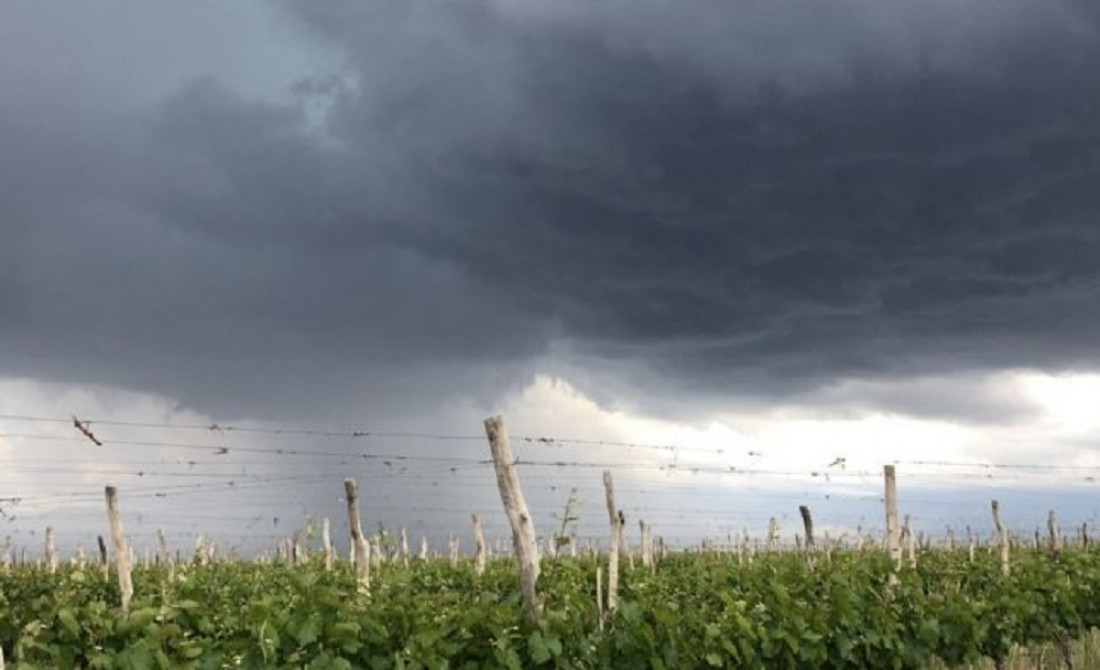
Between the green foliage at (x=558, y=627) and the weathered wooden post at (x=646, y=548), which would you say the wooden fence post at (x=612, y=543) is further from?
the weathered wooden post at (x=646, y=548)

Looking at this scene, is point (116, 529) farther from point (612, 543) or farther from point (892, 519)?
point (892, 519)

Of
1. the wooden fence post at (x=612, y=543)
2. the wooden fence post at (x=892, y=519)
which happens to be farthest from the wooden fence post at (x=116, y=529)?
the wooden fence post at (x=892, y=519)

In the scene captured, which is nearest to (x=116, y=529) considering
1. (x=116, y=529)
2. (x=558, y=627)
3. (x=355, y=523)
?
(x=116, y=529)

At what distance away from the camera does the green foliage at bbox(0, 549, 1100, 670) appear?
809 cm

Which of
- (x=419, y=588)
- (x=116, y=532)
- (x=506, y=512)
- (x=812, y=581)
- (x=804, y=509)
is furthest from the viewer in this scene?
(x=804, y=509)

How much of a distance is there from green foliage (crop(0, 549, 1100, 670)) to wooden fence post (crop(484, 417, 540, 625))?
0.44 m

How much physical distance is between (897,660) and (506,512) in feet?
18.9

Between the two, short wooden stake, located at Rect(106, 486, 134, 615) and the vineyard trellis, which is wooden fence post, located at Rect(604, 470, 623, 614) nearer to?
the vineyard trellis

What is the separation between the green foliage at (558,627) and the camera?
Answer: 809cm

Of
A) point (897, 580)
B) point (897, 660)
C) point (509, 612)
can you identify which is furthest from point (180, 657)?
point (897, 580)

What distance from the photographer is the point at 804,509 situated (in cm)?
3394

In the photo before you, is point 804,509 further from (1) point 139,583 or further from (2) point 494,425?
(2) point 494,425

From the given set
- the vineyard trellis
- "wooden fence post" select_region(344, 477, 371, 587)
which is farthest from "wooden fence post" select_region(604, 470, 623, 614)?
"wooden fence post" select_region(344, 477, 371, 587)

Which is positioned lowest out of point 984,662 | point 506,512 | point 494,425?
point 984,662
